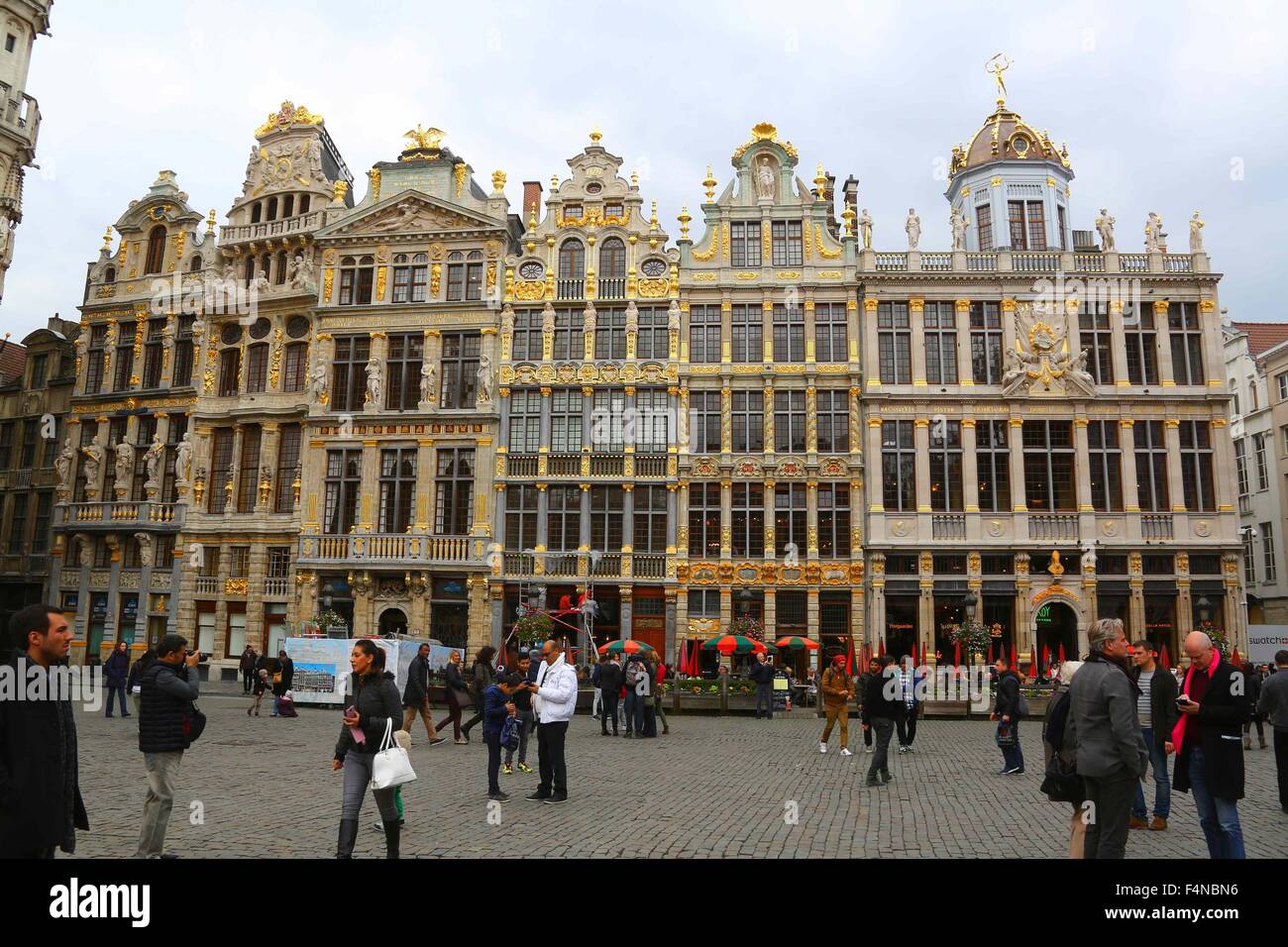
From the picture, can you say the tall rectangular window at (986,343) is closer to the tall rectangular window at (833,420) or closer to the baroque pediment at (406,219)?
the tall rectangular window at (833,420)

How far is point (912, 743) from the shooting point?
63.7 ft

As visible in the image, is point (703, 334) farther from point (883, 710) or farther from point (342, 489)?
point (883, 710)

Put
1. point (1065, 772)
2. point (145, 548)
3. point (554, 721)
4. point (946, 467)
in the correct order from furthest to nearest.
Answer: point (145, 548) → point (946, 467) → point (554, 721) → point (1065, 772)

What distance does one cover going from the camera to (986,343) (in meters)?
37.2

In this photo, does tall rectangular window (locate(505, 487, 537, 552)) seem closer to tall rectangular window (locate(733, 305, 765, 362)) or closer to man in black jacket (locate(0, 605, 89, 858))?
tall rectangular window (locate(733, 305, 765, 362))

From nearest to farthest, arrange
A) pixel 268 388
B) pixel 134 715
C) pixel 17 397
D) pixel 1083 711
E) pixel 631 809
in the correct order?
pixel 1083 711
pixel 631 809
pixel 134 715
pixel 268 388
pixel 17 397

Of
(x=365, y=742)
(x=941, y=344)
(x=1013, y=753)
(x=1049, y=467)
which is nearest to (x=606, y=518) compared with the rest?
(x=941, y=344)

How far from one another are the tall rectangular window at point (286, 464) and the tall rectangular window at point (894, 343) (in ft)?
79.2

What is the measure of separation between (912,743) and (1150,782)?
18.1 feet

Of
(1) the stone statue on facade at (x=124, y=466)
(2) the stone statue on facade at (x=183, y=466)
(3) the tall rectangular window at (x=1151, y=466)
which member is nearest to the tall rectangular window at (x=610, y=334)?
(2) the stone statue on facade at (x=183, y=466)

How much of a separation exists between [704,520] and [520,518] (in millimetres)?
7200

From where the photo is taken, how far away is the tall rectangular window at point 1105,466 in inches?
1409
